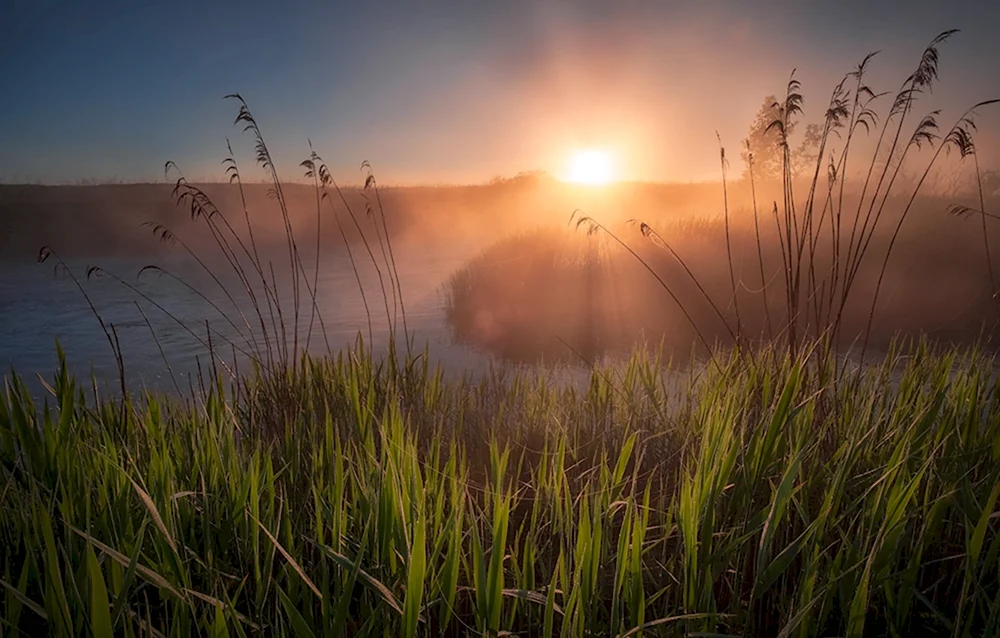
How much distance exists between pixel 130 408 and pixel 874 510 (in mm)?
2633

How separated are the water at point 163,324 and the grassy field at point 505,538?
1.45m

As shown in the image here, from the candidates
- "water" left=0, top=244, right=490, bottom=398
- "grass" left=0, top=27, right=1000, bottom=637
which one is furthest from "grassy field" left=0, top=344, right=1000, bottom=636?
"water" left=0, top=244, right=490, bottom=398

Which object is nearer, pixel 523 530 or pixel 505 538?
pixel 505 538

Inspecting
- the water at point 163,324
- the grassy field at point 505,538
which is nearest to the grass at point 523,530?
the grassy field at point 505,538

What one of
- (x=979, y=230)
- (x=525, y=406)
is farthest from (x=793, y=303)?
(x=979, y=230)

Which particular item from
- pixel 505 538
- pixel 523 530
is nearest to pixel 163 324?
pixel 523 530

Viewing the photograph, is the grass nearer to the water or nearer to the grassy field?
the grassy field

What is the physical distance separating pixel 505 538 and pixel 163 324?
32.1 feet

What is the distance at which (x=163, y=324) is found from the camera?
9273 millimetres

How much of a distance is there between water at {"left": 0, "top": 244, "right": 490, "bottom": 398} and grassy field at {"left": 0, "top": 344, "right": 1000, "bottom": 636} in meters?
1.45

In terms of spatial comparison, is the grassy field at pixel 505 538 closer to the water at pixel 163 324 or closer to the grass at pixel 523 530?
the grass at pixel 523 530

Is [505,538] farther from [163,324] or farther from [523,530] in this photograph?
[163,324]

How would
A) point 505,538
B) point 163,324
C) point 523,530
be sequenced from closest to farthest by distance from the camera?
point 505,538, point 523,530, point 163,324

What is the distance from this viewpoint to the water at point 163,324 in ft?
21.3
